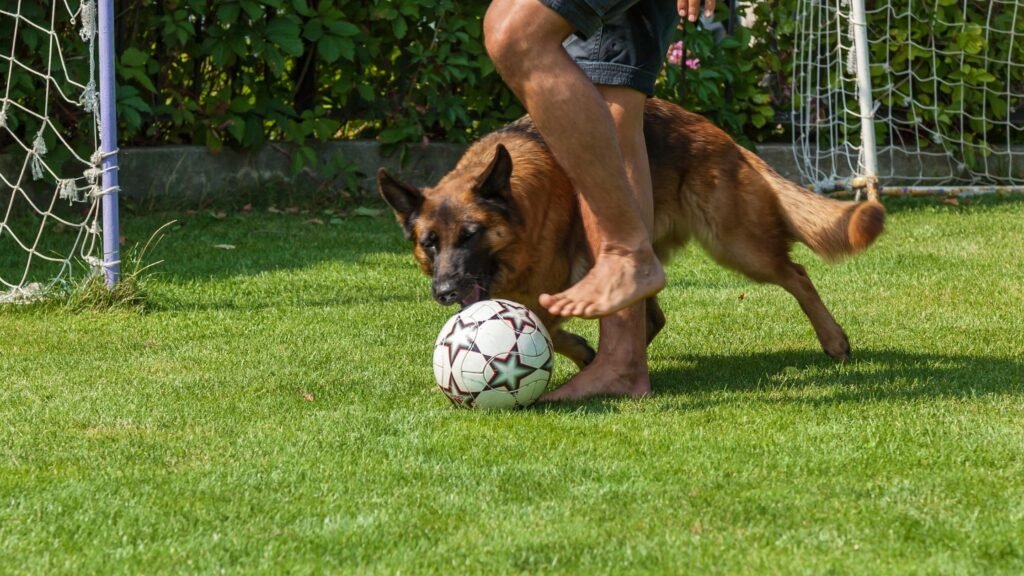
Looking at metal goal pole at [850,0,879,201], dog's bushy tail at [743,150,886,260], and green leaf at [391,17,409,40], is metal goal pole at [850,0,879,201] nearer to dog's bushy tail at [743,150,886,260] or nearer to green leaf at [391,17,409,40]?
green leaf at [391,17,409,40]

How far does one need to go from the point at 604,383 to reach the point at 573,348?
1.57ft

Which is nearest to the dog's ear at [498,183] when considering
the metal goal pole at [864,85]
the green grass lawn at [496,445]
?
the green grass lawn at [496,445]

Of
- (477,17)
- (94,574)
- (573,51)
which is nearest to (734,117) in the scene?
(477,17)

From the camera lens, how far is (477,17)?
9.24 metres

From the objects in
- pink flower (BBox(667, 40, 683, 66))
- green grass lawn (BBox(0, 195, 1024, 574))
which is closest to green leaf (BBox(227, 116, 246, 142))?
green grass lawn (BBox(0, 195, 1024, 574))

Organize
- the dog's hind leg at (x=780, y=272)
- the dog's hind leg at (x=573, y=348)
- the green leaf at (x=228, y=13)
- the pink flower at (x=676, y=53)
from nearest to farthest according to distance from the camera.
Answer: the dog's hind leg at (x=573, y=348), the dog's hind leg at (x=780, y=272), the green leaf at (x=228, y=13), the pink flower at (x=676, y=53)

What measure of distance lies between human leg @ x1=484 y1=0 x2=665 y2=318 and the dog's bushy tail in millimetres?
1111

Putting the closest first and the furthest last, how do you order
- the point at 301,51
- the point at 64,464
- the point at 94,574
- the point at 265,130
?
the point at 94,574 < the point at 64,464 < the point at 301,51 < the point at 265,130

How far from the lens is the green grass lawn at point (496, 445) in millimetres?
2854

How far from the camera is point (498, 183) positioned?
14.7ft

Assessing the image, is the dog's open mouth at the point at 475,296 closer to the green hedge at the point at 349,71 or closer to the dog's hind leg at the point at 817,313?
the dog's hind leg at the point at 817,313

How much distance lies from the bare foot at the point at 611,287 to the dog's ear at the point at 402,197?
746 millimetres

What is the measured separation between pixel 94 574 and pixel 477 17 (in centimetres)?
700

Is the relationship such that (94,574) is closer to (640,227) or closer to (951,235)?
(640,227)
